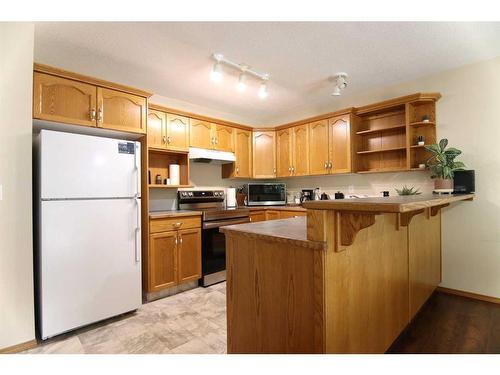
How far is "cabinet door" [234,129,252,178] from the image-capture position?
3.91 meters

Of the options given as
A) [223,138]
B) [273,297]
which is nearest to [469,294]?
[273,297]

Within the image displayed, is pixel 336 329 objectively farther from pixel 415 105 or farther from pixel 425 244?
pixel 415 105

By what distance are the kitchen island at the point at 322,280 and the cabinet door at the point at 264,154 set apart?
262 centimetres

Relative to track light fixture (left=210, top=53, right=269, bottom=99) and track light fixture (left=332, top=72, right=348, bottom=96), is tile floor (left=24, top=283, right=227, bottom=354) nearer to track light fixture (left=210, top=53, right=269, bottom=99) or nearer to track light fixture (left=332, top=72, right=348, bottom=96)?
track light fixture (left=210, top=53, right=269, bottom=99)

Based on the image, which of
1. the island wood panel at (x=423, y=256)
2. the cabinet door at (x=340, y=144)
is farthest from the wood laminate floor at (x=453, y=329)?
the cabinet door at (x=340, y=144)

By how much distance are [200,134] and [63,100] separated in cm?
159

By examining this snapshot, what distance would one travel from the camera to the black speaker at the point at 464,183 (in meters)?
2.46

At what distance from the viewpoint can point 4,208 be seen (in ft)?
5.84

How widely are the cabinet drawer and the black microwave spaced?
3.91ft

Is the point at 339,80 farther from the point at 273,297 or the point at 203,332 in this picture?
the point at 203,332

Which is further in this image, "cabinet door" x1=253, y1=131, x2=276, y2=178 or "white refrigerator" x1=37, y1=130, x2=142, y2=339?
"cabinet door" x1=253, y1=131, x2=276, y2=178

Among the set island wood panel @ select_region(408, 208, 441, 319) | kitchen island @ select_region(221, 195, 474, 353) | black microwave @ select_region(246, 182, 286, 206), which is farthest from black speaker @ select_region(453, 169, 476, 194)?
black microwave @ select_region(246, 182, 286, 206)

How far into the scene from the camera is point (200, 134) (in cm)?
343

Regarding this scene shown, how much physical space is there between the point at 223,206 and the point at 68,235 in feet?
6.94
